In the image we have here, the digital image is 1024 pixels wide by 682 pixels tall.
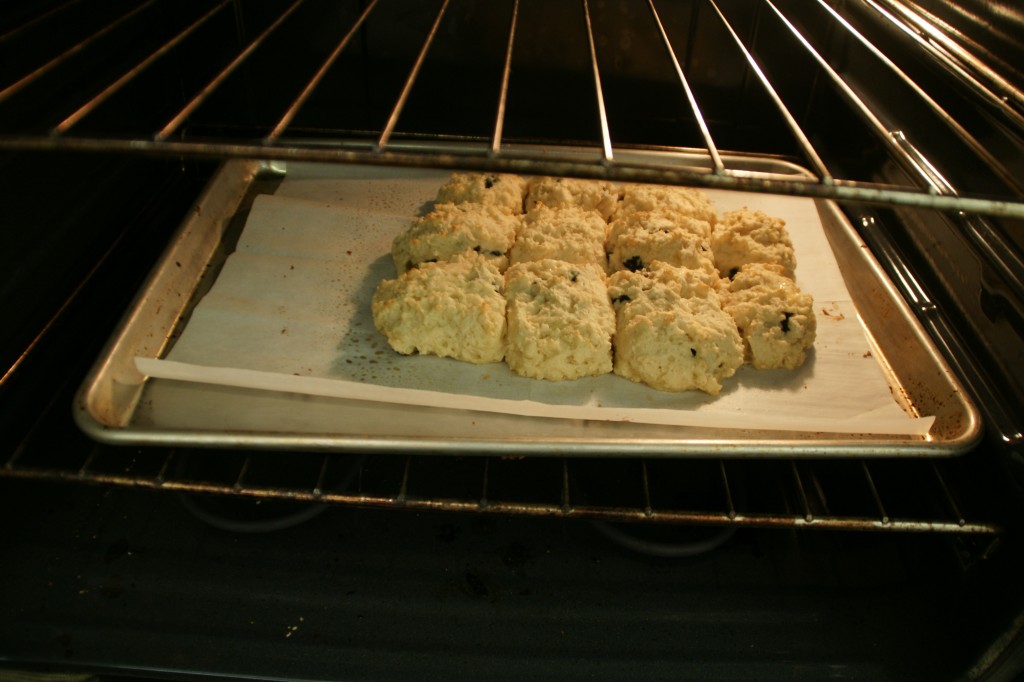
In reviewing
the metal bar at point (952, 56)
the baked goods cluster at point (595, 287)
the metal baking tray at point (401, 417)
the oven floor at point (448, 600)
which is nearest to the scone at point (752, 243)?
the baked goods cluster at point (595, 287)

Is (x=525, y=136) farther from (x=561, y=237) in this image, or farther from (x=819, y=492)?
(x=819, y=492)

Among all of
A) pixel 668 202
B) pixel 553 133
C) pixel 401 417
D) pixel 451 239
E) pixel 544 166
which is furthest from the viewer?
pixel 553 133

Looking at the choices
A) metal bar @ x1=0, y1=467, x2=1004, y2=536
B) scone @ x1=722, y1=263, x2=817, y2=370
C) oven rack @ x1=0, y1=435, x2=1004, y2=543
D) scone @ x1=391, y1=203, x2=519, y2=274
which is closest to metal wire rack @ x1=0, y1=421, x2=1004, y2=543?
oven rack @ x1=0, y1=435, x2=1004, y2=543

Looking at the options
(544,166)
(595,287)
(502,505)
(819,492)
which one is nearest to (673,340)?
(595,287)

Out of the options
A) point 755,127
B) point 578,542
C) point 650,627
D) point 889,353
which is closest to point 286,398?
point 578,542

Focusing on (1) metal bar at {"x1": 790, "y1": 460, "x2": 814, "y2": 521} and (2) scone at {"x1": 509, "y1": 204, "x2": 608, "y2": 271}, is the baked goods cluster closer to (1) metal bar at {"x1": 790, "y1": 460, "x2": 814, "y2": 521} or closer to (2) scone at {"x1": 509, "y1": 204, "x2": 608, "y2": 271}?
(2) scone at {"x1": 509, "y1": 204, "x2": 608, "y2": 271}

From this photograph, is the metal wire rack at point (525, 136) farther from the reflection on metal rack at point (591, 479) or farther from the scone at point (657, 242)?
the scone at point (657, 242)

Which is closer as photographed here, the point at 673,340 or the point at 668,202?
the point at 673,340

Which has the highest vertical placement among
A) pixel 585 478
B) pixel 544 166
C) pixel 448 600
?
pixel 544 166
